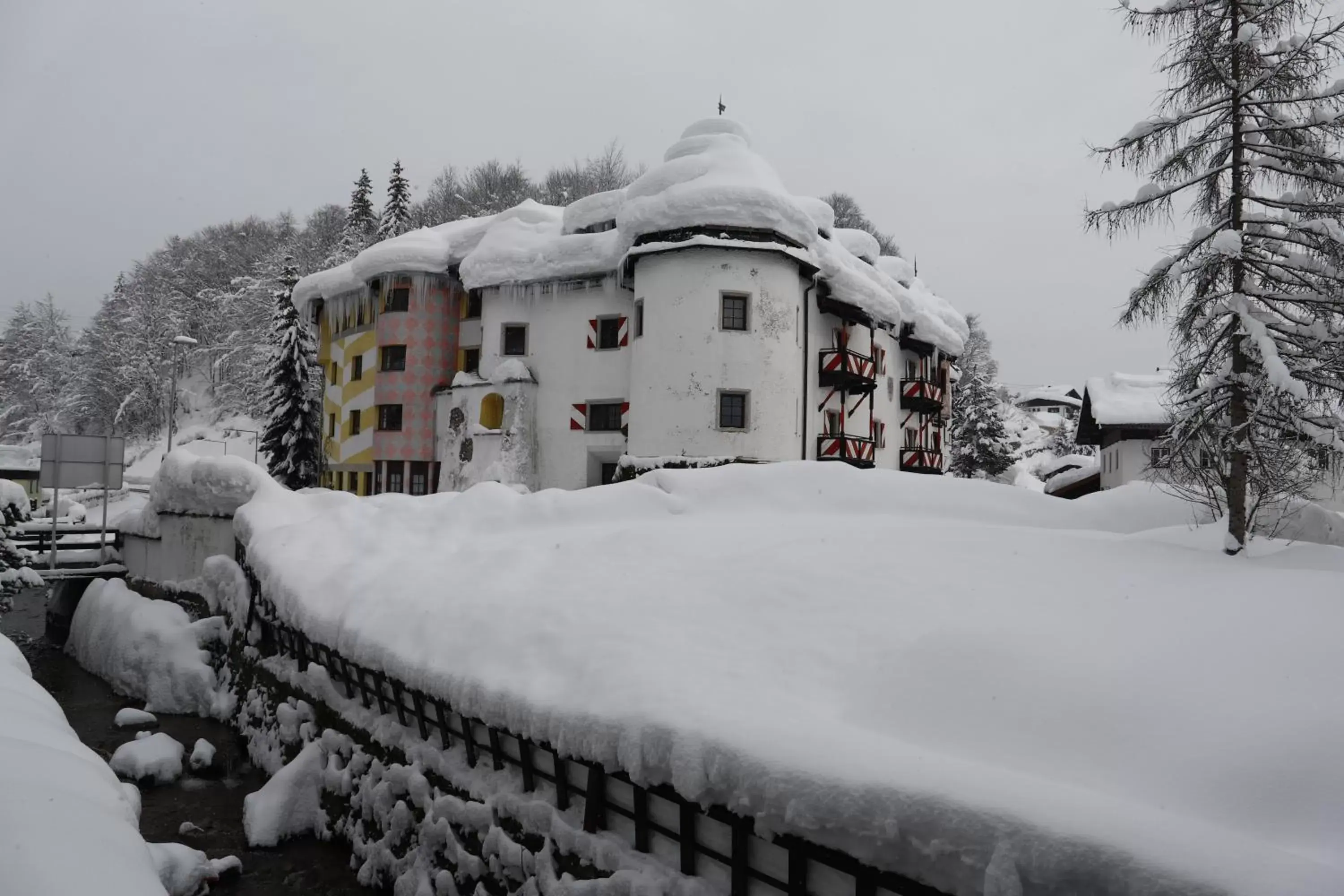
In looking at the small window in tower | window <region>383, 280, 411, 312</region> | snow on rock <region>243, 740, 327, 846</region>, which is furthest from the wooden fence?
window <region>383, 280, 411, 312</region>

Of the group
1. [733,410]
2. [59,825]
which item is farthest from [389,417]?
[59,825]

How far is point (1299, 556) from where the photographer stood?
19.6 ft

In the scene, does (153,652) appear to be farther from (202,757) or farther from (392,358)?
(392,358)

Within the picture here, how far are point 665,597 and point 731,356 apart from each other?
48.1 feet

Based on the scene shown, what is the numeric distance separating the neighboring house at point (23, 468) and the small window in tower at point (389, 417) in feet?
59.6

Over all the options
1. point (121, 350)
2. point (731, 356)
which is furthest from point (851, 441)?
point (121, 350)

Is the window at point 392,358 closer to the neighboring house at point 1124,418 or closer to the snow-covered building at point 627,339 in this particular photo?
the snow-covered building at point 627,339

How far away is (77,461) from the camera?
17.0m

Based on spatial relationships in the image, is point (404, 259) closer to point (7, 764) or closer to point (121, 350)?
point (7, 764)

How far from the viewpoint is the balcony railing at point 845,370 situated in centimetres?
2348

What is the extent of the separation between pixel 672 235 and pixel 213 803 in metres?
16.2

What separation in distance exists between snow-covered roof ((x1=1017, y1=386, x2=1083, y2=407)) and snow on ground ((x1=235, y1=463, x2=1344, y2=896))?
93.6 meters

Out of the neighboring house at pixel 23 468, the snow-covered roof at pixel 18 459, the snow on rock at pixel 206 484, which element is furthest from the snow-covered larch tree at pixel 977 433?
the snow-covered roof at pixel 18 459

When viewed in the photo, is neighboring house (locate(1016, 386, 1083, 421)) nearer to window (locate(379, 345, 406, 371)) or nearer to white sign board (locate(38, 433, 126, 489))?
window (locate(379, 345, 406, 371))
